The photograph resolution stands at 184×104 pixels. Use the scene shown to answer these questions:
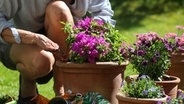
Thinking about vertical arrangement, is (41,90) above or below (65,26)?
below

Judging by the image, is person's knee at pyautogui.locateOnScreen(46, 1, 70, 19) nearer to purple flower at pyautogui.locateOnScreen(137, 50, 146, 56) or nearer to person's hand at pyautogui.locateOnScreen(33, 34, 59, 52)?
person's hand at pyautogui.locateOnScreen(33, 34, 59, 52)

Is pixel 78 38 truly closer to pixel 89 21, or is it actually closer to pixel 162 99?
pixel 89 21

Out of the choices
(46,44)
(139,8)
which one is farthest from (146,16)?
(46,44)

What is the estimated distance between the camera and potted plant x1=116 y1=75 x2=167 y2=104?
388cm

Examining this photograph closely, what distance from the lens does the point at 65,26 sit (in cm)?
430

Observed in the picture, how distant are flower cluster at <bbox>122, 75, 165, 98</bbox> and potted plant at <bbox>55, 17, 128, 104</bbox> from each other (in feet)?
0.85

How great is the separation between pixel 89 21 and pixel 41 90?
4.61 feet

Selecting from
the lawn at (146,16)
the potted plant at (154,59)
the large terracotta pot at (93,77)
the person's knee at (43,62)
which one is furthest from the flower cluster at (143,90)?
the lawn at (146,16)

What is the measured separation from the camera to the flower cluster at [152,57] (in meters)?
4.45

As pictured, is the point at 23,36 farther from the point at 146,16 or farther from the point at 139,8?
the point at 139,8

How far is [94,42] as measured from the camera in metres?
4.23

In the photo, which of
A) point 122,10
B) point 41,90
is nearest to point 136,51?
point 41,90

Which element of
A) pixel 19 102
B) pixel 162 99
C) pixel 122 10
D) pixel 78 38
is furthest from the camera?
pixel 122 10

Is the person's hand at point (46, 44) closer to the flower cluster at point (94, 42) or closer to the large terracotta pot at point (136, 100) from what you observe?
the flower cluster at point (94, 42)
